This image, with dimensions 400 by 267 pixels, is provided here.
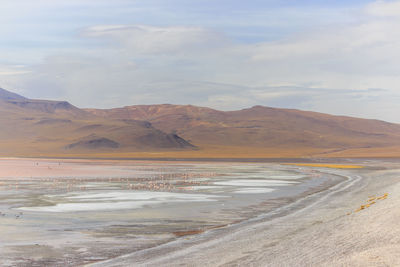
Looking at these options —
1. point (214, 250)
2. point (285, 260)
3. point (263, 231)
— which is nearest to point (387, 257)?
point (285, 260)

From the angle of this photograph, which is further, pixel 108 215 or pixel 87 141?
pixel 87 141

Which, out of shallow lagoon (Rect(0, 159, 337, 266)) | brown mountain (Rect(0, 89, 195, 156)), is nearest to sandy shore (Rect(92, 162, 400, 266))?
shallow lagoon (Rect(0, 159, 337, 266))

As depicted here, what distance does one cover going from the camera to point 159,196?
27.6 m

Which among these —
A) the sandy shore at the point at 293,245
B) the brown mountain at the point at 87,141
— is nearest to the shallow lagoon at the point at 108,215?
the sandy shore at the point at 293,245

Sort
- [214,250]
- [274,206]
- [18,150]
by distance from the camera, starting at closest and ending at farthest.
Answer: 1. [214,250]
2. [274,206]
3. [18,150]

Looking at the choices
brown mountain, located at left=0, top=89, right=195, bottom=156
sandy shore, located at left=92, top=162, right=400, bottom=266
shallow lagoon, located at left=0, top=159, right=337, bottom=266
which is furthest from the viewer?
brown mountain, located at left=0, top=89, right=195, bottom=156

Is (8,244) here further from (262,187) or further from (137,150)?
(137,150)

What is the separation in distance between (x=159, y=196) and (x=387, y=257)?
18.6m

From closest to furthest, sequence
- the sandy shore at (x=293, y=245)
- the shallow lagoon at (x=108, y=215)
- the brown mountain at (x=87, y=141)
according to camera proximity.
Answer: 1. the sandy shore at (x=293, y=245)
2. the shallow lagoon at (x=108, y=215)
3. the brown mountain at (x=87, y=141)

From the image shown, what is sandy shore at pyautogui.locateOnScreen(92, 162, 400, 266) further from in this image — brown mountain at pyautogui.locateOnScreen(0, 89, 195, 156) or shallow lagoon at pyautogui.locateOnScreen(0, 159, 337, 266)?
brown mountain at pyautogui.locateOnScreen(0, 89, 195, 156)

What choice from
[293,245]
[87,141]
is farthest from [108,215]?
[87,141]

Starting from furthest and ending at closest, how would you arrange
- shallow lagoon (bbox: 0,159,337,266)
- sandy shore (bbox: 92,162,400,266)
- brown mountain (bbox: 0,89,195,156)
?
brown mountain (bbox: 0,89,195,156) < shallow lagoon (bbox: 0,159,337,266) < sandy shore (bbox: 92,162,400,266)

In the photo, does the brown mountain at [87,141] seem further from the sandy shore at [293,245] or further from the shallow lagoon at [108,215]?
the sandy shore at [293,245]

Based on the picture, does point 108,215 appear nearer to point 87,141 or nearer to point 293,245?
point 293,245
